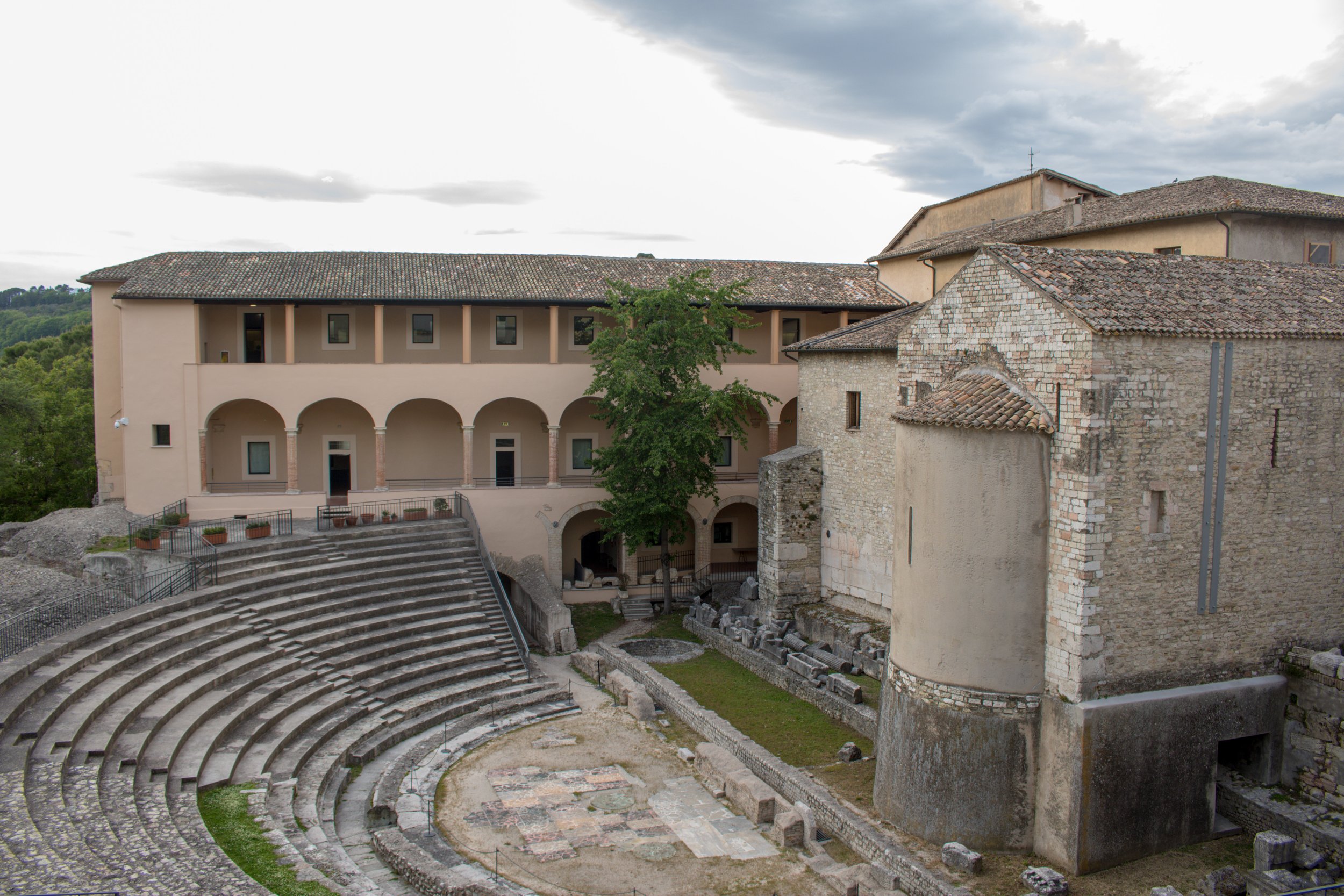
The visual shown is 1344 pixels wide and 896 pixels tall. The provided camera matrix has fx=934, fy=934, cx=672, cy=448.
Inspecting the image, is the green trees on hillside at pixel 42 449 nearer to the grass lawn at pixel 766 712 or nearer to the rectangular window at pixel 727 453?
the rectangular window at pixel 727 453

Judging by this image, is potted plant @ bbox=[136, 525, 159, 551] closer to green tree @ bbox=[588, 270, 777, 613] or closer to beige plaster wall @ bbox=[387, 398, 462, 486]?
beige plaster wall @ bbox=[387, 398, 462, 486]

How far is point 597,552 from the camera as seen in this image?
34656mm

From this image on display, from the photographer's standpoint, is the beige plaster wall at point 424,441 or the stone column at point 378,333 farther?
the beige plaster wall at point 424,441

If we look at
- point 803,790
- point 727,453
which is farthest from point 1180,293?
point 727,453

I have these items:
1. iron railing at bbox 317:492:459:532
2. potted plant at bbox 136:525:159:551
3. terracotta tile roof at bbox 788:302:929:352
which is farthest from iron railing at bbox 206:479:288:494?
terracotta tile roof at bbox 788:302:929:352

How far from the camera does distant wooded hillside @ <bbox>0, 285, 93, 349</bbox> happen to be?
91.9m

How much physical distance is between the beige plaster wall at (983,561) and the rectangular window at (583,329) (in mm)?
18277

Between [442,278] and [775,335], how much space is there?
11.2 meters

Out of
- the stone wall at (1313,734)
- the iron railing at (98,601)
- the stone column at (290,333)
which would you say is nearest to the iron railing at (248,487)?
the stone column at (290,333)

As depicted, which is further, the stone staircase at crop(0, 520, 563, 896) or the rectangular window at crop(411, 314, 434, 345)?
the rectangular window at crop(411, 314, 434, 345)

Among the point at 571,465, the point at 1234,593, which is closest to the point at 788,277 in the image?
the point at 571,465

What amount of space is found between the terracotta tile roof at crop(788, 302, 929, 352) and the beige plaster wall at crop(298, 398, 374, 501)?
1469 cm

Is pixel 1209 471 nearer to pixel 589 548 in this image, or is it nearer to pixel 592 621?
pixel 592 621

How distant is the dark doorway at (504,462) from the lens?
1286 inches
